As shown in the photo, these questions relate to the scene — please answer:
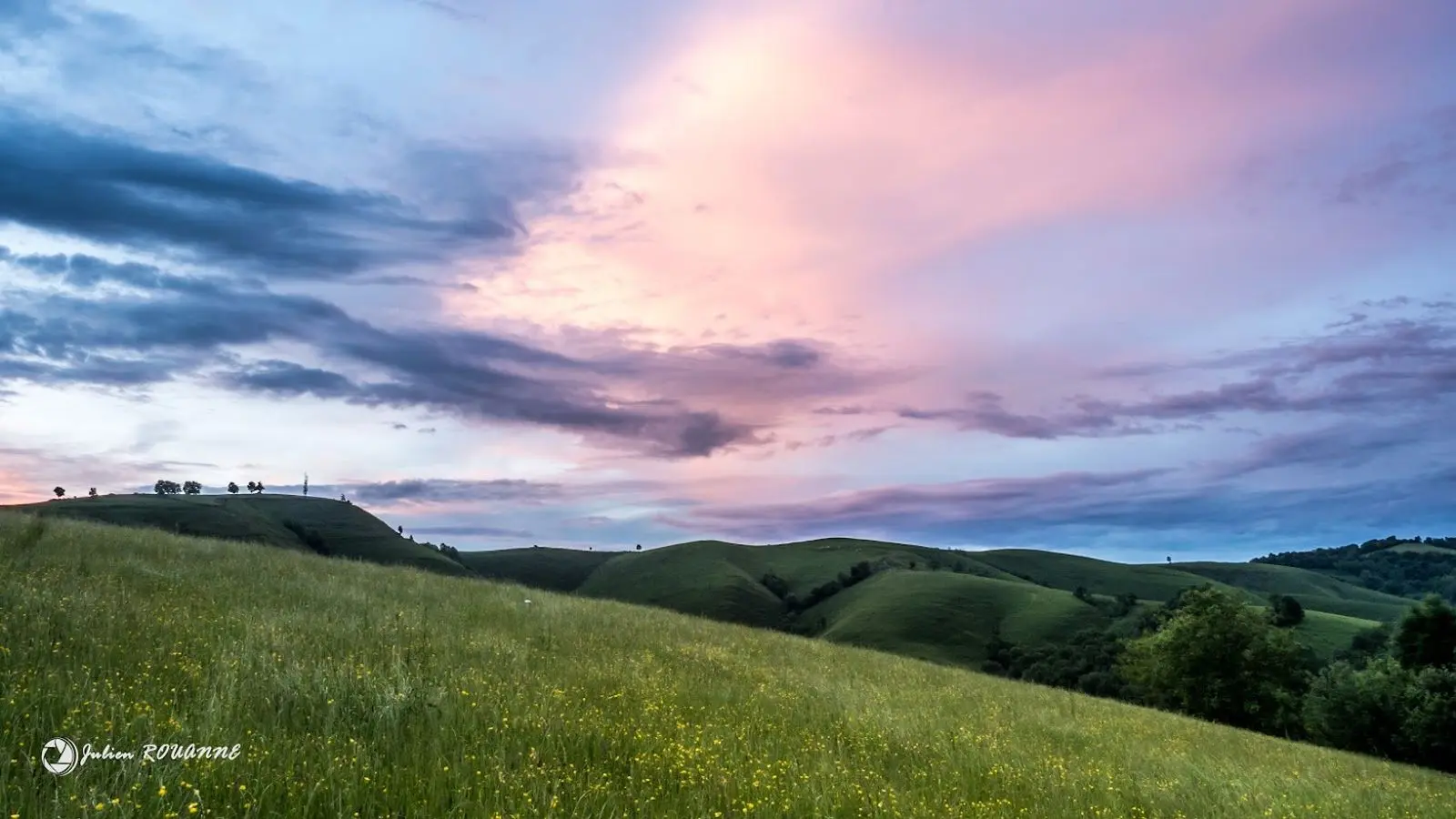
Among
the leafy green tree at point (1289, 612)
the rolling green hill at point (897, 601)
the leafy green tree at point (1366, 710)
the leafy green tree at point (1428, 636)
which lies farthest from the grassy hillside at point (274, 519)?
the leafy green tree at point (1289, 612)

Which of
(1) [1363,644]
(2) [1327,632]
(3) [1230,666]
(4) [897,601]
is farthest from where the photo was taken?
(4) [897,601]

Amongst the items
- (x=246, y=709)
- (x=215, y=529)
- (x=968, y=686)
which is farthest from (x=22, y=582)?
(x=215, y=529)

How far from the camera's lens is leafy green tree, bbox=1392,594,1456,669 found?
42.2 m

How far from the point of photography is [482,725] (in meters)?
6.41

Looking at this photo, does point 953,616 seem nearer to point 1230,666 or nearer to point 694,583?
point 694,583

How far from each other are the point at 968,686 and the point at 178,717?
52.1 ft

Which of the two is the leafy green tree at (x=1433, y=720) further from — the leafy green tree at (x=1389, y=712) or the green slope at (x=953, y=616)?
the green slope at (x=953, y=616)

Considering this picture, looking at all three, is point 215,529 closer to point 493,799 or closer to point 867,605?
point 867,605

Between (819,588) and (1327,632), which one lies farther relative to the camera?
(819,588)

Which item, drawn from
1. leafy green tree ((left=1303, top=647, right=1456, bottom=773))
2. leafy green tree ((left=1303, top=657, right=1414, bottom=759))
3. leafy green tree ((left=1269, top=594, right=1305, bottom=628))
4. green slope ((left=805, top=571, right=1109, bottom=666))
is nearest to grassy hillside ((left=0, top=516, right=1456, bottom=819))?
leafy green tree ((left=1303, top=647, right=1456, bottom=773))

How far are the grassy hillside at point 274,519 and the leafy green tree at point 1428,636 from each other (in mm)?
87412

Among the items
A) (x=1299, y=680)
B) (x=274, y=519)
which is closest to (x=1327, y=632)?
(x=1299, y=680)

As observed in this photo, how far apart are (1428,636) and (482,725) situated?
56628 millimetres

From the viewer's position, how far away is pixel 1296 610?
102 meters
